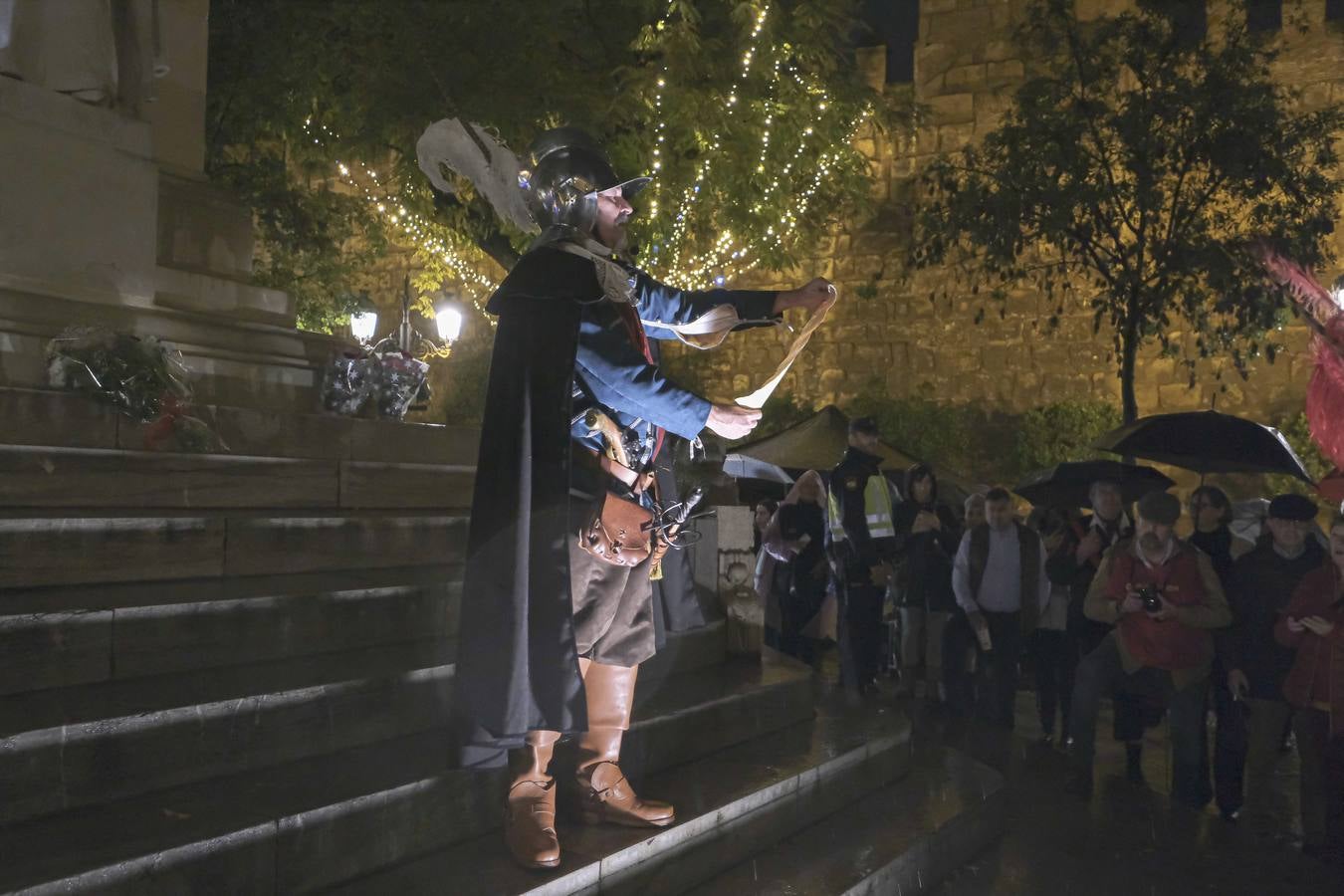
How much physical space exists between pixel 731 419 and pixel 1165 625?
3.94 metres

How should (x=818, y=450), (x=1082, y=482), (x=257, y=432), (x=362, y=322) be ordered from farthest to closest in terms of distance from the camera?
(x=362, y=322) → (x=818, y=450) → (x=1082, y=482) → (x=257, y=432)

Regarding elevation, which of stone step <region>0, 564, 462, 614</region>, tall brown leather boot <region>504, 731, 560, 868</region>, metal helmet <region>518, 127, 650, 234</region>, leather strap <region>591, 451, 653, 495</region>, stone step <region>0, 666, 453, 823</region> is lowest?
tall brown leather boot <region>504, 731, 560, 868</region>

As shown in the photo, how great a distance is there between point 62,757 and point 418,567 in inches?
95.8

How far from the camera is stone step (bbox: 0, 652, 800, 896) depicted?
299 centimetres

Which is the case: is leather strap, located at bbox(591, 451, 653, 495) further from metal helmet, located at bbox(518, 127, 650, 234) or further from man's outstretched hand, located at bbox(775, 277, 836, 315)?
man's outstretched hand, located at bbox(775, 277, 836, 315)

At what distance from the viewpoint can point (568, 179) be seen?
3861 mm

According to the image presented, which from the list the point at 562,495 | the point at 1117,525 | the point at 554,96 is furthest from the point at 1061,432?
the point at 562,495

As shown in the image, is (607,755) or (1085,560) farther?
(1085,560)

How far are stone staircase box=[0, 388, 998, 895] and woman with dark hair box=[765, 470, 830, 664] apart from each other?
303cm

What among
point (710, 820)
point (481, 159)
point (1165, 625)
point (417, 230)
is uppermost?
point (417, 230)

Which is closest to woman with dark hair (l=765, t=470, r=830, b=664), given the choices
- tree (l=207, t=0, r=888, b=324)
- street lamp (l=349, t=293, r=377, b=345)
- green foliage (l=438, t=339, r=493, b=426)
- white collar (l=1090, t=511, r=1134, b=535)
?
white collar (l=1090, t=511, r=1134, b=535)

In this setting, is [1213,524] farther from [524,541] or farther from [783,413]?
[783,413]

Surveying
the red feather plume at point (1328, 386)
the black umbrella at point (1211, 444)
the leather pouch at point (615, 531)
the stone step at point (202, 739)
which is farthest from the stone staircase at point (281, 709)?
the black umbrella at point (1211, 444)

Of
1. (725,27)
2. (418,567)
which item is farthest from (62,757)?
(725,27)
